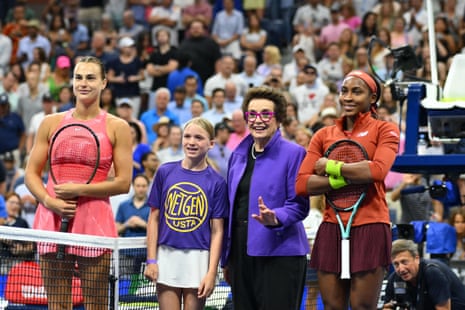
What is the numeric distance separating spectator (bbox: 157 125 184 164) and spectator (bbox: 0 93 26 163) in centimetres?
310

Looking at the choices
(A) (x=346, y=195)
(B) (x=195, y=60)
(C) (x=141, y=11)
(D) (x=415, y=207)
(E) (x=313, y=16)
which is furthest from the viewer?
(C) (x=141, y=11)

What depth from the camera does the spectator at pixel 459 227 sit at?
1178 cm

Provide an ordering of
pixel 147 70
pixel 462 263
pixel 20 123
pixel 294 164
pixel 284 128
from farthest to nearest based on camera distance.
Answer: pixel 147 70, pixel 20 123, pixel 284 128, pixel 462 263, pixel 294 164

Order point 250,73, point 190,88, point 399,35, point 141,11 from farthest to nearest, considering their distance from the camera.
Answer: point 141,11 → point 399,35 → point 250,73 → point 190,88

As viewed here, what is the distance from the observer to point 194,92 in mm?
18000

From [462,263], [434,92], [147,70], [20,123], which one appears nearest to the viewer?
[434,92]

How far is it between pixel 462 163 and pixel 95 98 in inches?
102

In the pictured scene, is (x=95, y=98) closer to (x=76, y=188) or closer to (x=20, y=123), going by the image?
(x=76, y=188)

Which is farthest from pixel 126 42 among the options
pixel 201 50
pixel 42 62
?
pixel 42 62

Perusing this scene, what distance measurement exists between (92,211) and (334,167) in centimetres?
180

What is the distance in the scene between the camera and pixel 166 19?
21438mm

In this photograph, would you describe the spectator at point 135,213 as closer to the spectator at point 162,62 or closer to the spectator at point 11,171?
the spectator at point 11,171

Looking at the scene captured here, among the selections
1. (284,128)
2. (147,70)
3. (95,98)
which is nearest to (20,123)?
(147,70)

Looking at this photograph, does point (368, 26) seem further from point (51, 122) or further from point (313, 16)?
point (51, 122)
